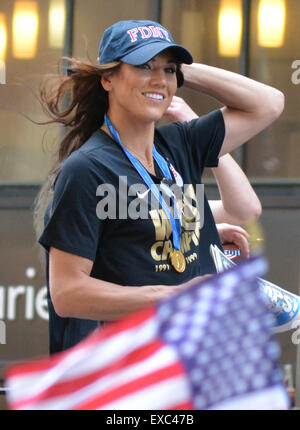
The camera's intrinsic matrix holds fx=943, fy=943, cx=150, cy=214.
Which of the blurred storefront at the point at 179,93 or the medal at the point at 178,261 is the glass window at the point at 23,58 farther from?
the medal at the point at 178,261

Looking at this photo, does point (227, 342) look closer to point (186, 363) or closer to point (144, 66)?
point (186, 363)

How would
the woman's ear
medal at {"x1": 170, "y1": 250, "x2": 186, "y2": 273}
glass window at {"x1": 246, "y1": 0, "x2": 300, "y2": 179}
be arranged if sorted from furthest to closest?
glass window at {"x1": 246, "y1": 0, "x2": 300, "y2": 179}
the woman's ear
medal at {"x1": 170, "y1": 250, "x2": 186, "y2": 273}

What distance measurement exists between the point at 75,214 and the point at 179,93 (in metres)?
7.57

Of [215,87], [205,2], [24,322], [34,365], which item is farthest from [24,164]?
Result: [34,365]

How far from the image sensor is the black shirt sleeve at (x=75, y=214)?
2666mm

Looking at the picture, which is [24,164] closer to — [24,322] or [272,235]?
[24,322]

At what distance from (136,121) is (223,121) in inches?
16.5

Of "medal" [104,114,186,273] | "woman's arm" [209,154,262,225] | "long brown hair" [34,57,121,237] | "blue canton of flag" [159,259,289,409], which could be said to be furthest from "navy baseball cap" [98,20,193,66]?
"blue canton of flag" [159,259,289,409]

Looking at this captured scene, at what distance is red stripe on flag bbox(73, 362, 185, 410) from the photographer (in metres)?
1.81

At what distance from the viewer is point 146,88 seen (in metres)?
2.91

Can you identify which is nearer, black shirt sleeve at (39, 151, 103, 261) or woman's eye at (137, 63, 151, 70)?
black shirt sleeve at (39, 151, 103, 261)

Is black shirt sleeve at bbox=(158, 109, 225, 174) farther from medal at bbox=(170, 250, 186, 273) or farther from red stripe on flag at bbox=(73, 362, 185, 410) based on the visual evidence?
red stripe on flag at bbox=(73, 362, 185, 410)

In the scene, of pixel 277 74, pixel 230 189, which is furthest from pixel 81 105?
pixel 277 74

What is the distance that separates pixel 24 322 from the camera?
33.7 feet
